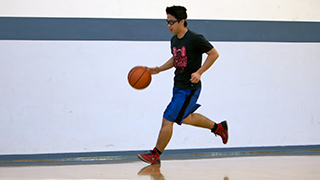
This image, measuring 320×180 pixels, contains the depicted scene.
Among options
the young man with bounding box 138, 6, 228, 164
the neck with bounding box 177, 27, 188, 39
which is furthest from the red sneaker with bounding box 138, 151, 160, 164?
the neck with bounding box 177, 27, 188, 39

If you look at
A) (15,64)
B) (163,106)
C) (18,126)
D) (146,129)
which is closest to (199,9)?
(163,106)

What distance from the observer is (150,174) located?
2.56m

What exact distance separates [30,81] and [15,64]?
27 cm

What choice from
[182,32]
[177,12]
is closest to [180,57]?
[182,32]

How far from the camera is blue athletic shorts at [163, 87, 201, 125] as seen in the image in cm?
316

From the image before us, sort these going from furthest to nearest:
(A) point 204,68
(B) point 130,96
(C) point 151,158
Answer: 1. (B) point 130,96
2. (C) point 151,158
3. (A) point 204,68

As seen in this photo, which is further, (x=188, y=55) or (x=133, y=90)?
(x=133, y=90)

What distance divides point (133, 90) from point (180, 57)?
4.32 ft

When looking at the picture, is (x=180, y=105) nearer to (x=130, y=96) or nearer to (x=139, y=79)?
(x=139, y=79)

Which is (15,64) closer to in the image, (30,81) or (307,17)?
(30,81)

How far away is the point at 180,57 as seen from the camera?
3201 mm

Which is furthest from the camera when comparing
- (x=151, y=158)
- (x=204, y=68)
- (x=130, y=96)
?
(x=130, y=96)

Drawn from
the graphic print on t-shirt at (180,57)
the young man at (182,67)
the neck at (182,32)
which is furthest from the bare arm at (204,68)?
the neck at (182,32)

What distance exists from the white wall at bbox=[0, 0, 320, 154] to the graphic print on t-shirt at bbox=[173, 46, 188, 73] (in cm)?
120
